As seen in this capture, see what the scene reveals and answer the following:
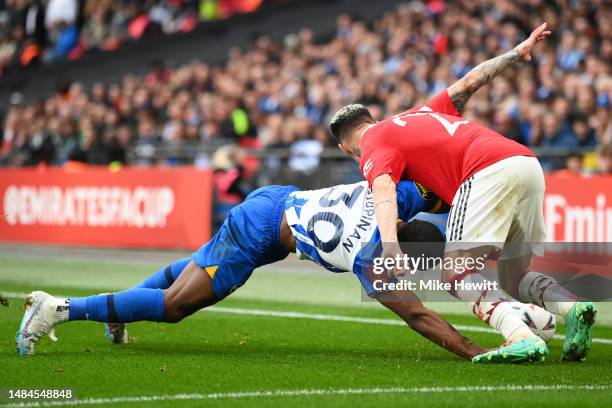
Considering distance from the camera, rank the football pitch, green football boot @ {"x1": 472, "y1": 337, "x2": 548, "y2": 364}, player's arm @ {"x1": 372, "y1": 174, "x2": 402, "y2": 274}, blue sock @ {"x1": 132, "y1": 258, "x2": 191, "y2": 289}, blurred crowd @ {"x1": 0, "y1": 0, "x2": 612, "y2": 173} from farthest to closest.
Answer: blurred crowd @ {"x1": 0, "y1": 0, "x2": 612, "y2": 173} < blue sock @ {"x1": 132, "y1": 258, "x2": 191, "y2": 289} < green football boot @ {"x1": 472, "y1": 337, "x2": 548, "y2": 364} < player's arm @ {"x1": 372, "y1": 174, "x2": 402, "y2": 274} < the football pitch

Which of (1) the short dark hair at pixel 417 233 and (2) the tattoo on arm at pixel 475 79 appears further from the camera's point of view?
(2) the tattoo on arm at pixel 475 79

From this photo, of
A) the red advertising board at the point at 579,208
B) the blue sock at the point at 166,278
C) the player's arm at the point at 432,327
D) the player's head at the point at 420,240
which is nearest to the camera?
the player's arm at the point at 432,327

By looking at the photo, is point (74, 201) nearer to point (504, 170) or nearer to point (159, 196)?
point (159, 196)

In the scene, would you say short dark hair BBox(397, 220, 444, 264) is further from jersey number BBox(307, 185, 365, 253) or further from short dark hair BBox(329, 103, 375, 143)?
short dark hair BBox(329, 103, 375, 143)

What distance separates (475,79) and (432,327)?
6.78 ft

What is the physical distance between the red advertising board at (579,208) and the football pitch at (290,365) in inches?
125

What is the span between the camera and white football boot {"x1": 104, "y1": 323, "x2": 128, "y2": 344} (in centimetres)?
860

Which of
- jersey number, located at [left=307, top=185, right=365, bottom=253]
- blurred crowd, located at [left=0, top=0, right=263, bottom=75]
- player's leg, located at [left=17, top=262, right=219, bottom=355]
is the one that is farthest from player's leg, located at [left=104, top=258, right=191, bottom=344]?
blurred crowd, located at [left=0, top=0, right=263, bottom=75]

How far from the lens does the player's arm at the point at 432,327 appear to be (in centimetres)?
746

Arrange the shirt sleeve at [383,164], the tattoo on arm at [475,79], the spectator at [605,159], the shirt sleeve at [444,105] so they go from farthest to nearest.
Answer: the spectator at [605,159], the tattoo on arm at [475,79], the shirt sleeve at [444,105], the shirt sleeve at [383,164]

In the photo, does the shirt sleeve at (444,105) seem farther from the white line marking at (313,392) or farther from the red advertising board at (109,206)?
the red advertising board at (109,206)

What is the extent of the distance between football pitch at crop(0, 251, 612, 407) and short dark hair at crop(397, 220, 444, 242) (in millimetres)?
838

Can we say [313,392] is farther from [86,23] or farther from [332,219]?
[86,23]

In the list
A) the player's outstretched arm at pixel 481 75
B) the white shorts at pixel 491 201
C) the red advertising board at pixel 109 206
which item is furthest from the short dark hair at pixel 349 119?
the red advertising board at pixel 109 206
